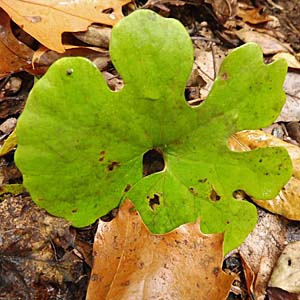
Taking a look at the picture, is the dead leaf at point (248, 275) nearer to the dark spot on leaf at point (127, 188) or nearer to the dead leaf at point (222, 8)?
the dark spot on leaf at point (127, 188)

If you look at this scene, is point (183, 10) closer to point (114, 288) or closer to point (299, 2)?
point (299, 2)

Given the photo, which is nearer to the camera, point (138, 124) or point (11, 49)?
point (138, 124)

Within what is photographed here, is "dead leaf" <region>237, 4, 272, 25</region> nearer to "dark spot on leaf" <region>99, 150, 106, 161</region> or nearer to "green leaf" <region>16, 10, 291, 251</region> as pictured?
"green leaf" <region>16, 10, 291, 251</region>

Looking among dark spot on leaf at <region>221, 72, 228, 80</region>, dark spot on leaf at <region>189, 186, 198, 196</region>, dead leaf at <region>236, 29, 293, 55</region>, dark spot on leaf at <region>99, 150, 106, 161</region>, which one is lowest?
dead leaf at <region>236, 29, 293, 55</region>

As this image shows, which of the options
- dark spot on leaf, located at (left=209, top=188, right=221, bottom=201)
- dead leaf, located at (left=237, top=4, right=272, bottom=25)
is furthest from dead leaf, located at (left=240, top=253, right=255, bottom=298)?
dead leaf, located at (left=237, top=4, right=272, bottom=25)

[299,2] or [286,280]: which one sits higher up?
[299,2]

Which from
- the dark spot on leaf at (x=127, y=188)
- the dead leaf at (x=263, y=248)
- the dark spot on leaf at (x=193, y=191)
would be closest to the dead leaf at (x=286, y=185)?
the dead leaf at (x=263, y=248)

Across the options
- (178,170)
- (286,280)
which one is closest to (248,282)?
(286,280)
